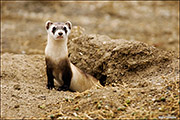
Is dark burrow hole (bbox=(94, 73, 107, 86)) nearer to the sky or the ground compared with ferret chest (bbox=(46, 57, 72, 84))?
nearer to the ground

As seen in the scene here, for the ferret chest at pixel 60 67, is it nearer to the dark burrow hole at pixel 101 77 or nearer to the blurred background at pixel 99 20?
the dark burrow hole at pixel 101 77

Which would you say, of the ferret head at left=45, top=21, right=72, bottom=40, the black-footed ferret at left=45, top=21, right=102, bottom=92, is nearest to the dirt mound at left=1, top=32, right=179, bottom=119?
the black-footed ferret at left=45, top=21, right=102, bottom=92

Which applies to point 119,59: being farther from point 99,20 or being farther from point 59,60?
point 99,20

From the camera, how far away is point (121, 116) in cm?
394

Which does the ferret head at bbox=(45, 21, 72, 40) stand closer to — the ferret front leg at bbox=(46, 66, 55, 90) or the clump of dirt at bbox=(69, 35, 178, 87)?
the ferret front leg at bbox=(46, 66, 55, 90)

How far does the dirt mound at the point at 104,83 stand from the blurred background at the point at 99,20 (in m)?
3.57

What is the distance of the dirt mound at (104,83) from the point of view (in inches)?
162

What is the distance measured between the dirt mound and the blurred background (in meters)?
3.57

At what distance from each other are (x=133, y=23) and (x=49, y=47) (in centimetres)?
779

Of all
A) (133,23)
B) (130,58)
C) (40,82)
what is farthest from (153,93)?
(133,23)

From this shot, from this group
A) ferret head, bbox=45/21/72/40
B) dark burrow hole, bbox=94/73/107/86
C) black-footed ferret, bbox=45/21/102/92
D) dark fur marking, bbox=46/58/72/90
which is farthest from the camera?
dark burrow hole, bbox=94/73/107/86

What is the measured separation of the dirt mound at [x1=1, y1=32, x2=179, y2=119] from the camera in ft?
13.5

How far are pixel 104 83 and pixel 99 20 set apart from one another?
7111 millimetres

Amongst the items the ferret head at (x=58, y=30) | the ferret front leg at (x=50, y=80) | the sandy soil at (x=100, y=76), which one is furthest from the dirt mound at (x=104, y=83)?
the ferret head at (x=58, y=30)
